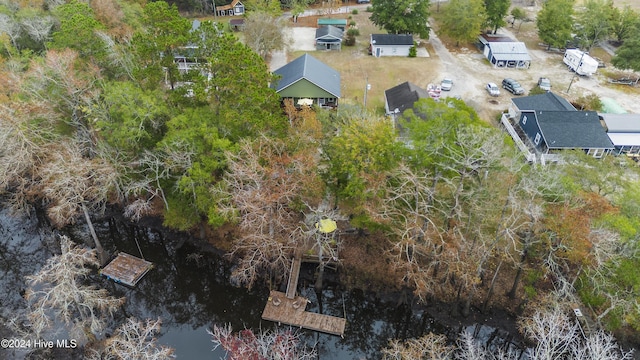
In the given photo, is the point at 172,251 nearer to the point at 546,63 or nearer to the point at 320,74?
the point at 320,74

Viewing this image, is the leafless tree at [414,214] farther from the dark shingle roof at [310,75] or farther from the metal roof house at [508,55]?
the metal roof house at [508,55]

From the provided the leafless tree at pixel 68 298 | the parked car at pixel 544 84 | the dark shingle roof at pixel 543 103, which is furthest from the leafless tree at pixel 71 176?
the parked car at pixel 544 84

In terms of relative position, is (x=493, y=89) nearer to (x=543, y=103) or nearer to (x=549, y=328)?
(x=543, y=103)

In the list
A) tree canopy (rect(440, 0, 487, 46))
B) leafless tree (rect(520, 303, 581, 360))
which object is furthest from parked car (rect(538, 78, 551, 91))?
leafless tree (rect(520, 303, 581, 360))

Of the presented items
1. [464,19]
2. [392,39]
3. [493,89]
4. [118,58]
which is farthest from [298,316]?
[464,19]

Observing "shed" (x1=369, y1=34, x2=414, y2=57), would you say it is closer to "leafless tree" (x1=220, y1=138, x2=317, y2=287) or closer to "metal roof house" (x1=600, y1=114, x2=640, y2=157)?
"metal roof house" (x1=600, y1=114, x2=640, y2=157)
